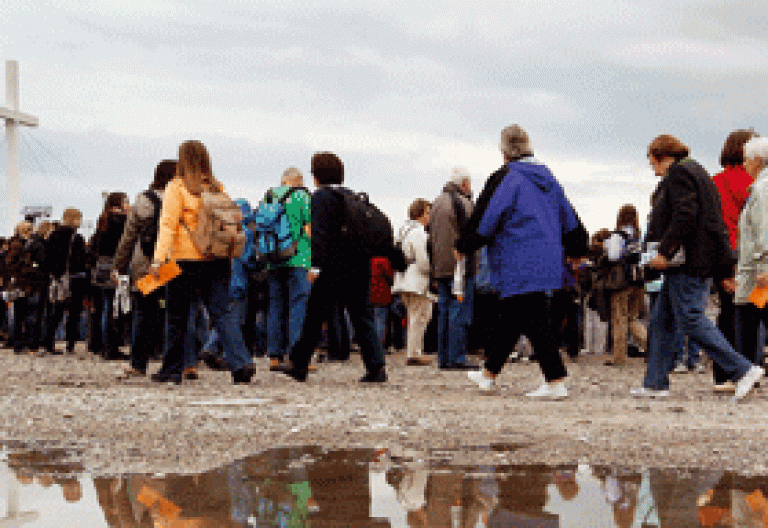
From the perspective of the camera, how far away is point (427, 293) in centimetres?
1376

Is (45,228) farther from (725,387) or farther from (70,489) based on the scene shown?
(70,489)

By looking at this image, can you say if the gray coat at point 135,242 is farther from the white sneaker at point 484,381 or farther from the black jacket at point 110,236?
the white sneaker at point 484,381

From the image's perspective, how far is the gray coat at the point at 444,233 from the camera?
1291 cm

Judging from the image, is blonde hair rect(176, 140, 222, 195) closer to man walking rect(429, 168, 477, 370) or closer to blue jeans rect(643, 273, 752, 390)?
man walking rect(429, 168, 477, 370)

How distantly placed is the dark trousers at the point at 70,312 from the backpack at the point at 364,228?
6658 mm

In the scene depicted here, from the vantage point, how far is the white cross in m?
44.9

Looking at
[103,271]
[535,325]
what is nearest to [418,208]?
[103,271]

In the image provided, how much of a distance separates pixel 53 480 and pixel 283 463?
3.23 ft

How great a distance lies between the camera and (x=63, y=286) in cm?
1573

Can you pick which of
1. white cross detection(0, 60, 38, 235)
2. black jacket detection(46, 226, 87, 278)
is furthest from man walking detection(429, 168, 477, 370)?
white cross detection(0, 60, 38, 235)

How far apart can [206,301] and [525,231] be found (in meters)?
2.92

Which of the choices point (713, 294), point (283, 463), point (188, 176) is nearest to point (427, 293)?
point (713, 294)

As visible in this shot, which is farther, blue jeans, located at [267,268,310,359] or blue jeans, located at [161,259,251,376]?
blue jeans, located at [267,268,310,359]

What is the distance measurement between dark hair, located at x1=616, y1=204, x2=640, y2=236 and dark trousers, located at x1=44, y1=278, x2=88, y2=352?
6860 millimetres
